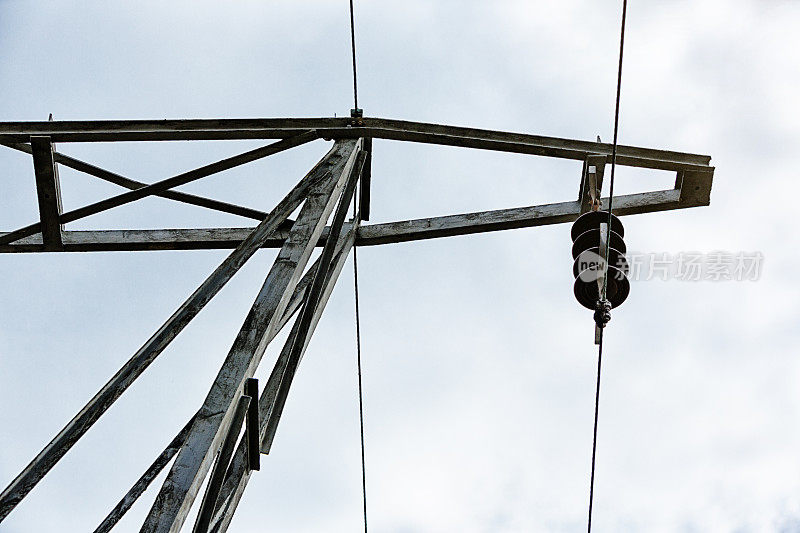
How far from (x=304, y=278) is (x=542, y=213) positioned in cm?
148

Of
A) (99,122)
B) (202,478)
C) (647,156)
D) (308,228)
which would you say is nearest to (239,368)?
(202,478)

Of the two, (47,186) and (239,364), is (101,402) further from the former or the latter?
(47,186)

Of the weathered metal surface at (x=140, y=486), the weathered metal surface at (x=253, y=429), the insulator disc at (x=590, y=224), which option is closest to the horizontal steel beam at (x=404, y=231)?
the insulator disc at (x=590, y=224)

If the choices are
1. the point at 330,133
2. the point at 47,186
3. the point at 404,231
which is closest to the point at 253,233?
the point at 330,133

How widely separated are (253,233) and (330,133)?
114cm

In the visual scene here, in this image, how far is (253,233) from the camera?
473 cm

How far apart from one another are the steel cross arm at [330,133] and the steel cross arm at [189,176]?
0.42ft

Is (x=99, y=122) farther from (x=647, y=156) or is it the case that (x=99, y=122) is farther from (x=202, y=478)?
(x=647, y=156)

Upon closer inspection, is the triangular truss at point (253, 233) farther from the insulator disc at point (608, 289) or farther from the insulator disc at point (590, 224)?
the insulator disc at point (608, 289)

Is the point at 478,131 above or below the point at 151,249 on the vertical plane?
above

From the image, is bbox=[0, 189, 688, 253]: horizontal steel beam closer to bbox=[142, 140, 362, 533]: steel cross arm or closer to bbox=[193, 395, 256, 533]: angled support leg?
bbox=[142, 140, 362, 533]: steel cross arm

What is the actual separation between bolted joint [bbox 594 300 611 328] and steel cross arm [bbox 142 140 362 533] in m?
1.41

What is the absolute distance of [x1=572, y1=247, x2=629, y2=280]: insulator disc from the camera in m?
5.33

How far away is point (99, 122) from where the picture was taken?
5652 millimetres
